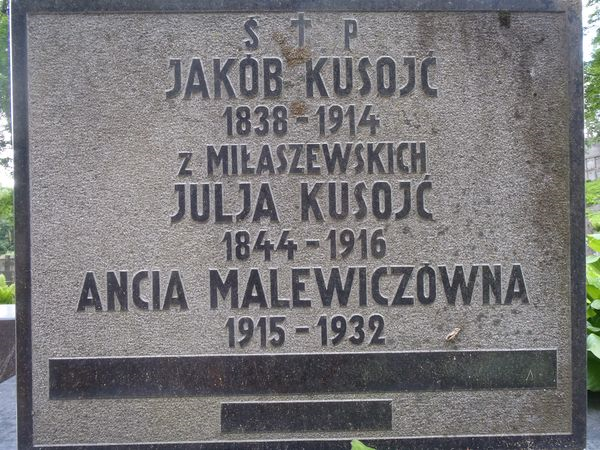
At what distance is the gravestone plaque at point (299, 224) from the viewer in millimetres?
3045

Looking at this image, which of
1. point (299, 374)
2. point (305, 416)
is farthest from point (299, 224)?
point (305, 416)

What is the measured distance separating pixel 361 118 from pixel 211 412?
5.40 feet

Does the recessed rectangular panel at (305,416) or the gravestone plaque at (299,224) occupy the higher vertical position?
the gravestone plaque at (299,224)

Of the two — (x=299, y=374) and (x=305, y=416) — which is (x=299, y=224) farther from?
(x=305, y=416)

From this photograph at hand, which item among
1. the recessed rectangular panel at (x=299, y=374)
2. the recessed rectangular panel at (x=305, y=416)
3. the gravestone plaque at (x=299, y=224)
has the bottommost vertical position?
the recessed rectangular panel at (x=305, y=416)

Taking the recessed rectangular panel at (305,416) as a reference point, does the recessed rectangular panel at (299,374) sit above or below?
above

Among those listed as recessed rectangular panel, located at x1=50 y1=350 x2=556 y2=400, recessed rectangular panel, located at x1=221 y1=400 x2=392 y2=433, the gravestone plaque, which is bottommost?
recessed rectangular panel, located at x1=221 y1=400 x2=392 y2=433

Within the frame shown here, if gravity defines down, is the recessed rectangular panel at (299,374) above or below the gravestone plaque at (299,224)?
below

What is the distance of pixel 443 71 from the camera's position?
3107 mm

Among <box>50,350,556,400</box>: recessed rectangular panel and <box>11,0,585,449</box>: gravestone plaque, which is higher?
<box>11,0,585,449</box>: gravestone plaque

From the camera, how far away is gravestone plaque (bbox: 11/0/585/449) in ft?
9.99

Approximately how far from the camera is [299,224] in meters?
3.07

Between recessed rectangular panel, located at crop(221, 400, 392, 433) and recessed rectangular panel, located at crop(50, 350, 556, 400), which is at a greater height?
recessed rectangular panel, located at crop(50, 350, 556, 400)

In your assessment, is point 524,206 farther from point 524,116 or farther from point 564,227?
point 524,116
